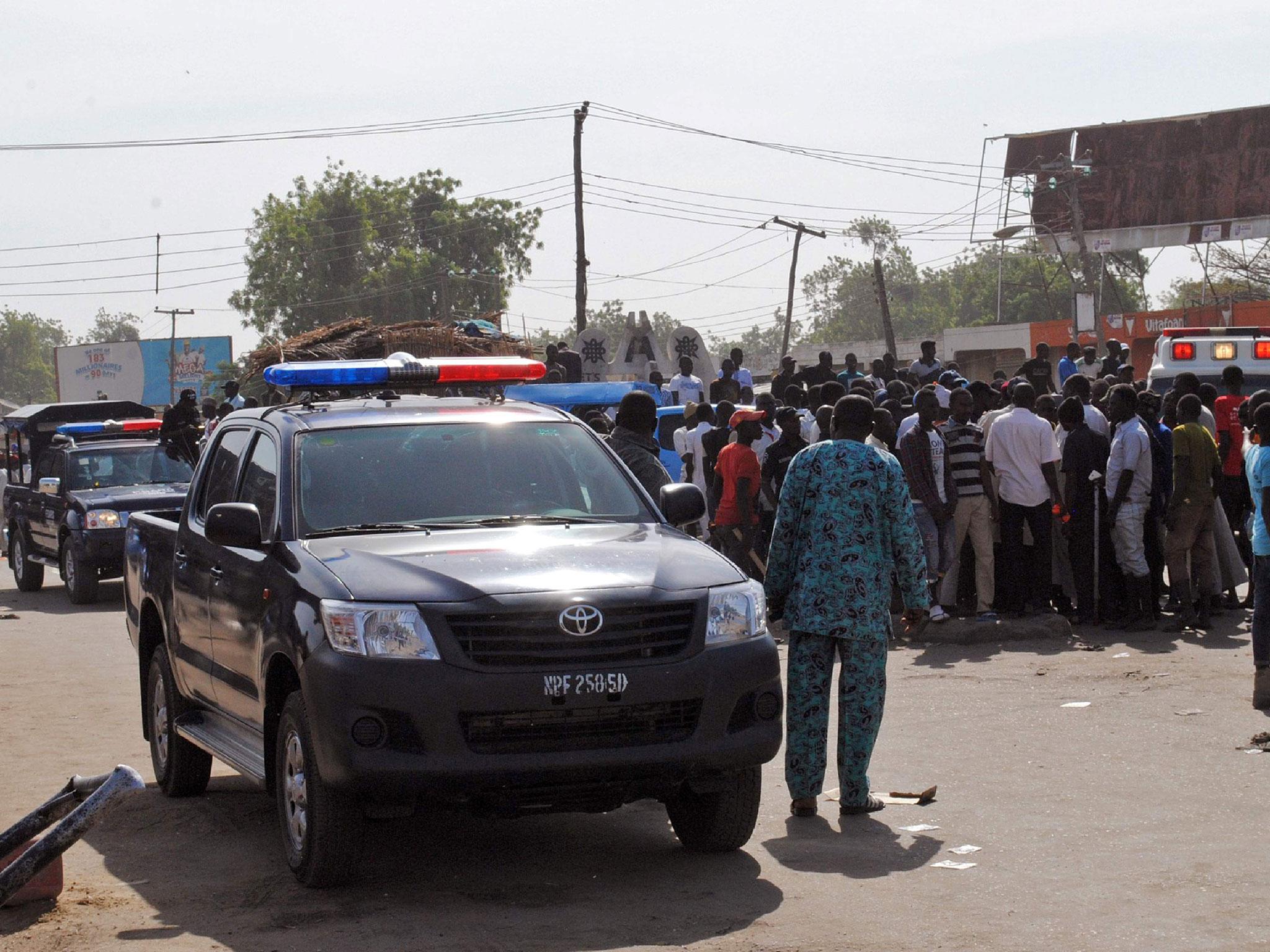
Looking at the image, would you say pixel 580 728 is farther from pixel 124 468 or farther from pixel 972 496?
pixel 124 468

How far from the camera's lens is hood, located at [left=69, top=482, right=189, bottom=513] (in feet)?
58.3

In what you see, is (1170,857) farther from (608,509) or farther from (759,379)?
(759,379)

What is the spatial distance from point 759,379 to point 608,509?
35.5m

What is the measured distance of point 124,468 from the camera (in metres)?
19.0

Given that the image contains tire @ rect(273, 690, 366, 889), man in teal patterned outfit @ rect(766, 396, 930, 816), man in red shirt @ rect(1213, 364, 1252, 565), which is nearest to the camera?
tire @ rect(273, 690, 366, 889)

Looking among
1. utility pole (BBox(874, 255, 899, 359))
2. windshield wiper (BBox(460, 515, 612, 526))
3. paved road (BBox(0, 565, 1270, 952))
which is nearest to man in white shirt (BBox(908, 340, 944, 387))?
paved road (BBox(0, 565, 1270, 952))

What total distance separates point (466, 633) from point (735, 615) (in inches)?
41.8

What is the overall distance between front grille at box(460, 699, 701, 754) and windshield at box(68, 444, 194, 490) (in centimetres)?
1406

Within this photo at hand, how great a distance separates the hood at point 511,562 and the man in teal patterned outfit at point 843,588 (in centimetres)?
78

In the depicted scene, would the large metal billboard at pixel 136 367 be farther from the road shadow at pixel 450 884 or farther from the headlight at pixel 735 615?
the headlight at pixel 735 615

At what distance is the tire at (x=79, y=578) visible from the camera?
17.8m

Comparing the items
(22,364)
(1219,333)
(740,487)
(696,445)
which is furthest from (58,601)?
(22,364)

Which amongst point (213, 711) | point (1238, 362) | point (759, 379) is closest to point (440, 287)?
point (759, 379)

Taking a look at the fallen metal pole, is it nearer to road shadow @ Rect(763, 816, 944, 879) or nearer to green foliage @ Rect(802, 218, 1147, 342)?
road shadow @ Rect(763, 816, 944, 879)
